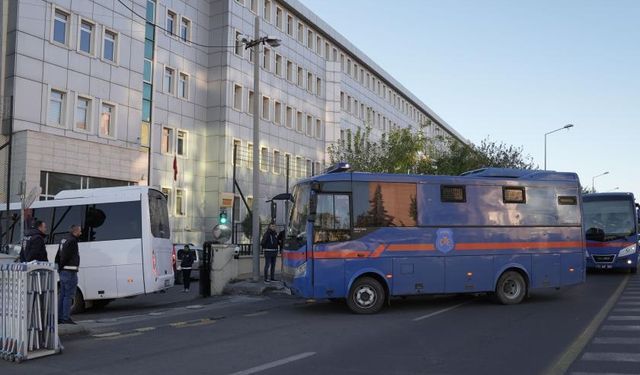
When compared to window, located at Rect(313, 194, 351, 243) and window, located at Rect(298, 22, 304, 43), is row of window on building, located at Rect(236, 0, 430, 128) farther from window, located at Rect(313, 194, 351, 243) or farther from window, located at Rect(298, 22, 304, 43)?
window, located at Rect(313, 194, 351, 243)

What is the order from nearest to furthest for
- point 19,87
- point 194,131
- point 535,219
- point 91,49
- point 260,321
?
point 260,321 < point 535,219 < point 19,87 < point 91,49 < point 194,131

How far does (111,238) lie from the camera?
1462 cm

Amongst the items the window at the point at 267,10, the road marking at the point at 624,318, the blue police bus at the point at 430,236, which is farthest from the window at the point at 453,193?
the window at the point at 267,10

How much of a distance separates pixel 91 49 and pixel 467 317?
25824 mm

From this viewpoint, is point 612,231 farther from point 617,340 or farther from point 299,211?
point 299,211

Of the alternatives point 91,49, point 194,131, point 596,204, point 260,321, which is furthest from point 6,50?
point 596,204

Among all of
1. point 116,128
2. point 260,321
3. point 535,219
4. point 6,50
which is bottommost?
point 260,321

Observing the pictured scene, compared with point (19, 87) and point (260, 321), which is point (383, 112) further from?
point (260, 321)

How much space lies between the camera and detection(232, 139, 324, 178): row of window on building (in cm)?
4300

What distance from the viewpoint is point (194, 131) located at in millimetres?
40531

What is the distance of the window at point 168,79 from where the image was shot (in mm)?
37750

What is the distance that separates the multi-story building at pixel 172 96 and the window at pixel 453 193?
9.43m

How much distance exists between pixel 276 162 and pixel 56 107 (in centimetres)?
2008

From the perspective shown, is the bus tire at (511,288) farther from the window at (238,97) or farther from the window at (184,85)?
the window at (238,97)
